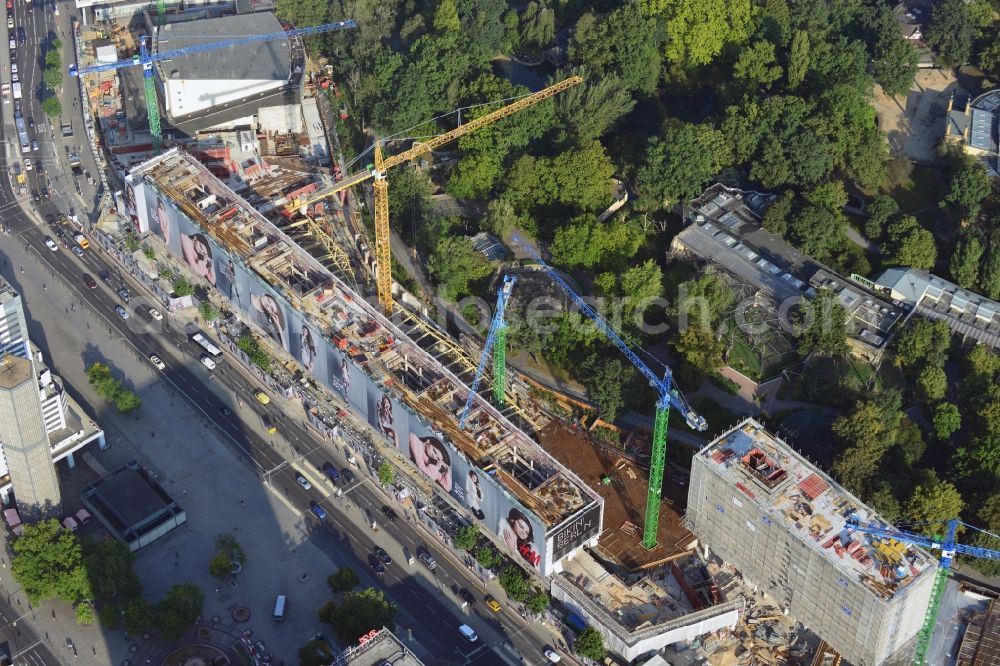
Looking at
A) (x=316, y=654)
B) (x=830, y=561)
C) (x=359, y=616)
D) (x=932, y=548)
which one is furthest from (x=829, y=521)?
(x=316, y=654)

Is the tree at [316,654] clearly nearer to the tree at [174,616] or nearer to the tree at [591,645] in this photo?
the tree at [174,616]

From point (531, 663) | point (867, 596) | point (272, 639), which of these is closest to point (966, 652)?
point (867, 596)

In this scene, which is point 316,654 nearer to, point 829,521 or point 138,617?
point 138,617

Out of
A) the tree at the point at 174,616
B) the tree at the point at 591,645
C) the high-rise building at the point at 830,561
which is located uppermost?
the high-rise building at the point at 830,561

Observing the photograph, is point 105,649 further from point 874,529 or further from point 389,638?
point 874,529

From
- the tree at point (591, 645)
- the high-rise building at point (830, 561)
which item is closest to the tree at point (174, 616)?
the tree at point (591, 645)

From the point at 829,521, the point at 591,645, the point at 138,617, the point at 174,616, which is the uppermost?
the point at 829,521
